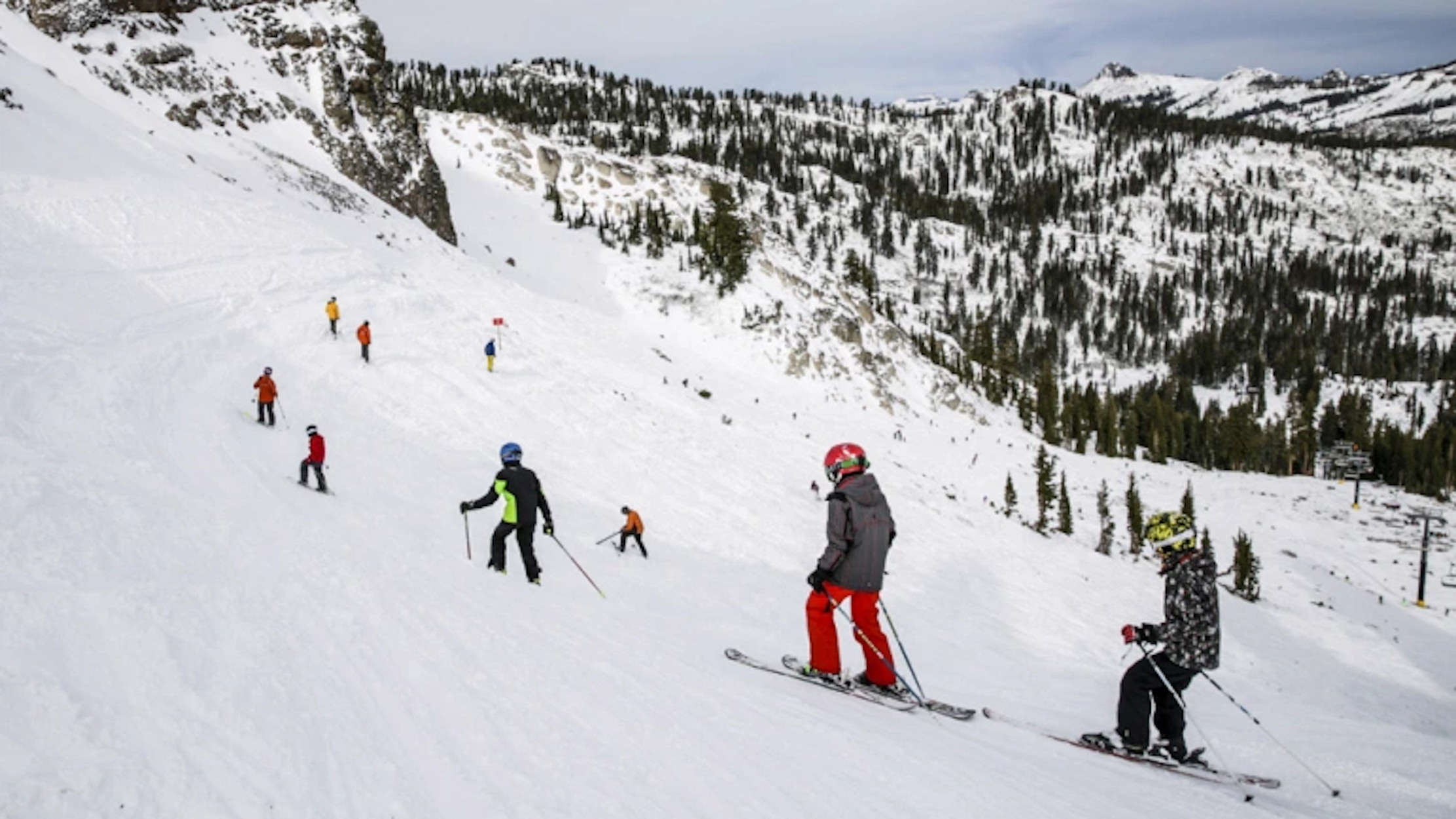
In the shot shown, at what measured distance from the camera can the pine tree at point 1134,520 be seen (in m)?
49.1

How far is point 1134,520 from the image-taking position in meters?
53.2

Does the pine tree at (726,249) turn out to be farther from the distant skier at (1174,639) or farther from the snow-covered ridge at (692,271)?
the distant skier at (1174,639)

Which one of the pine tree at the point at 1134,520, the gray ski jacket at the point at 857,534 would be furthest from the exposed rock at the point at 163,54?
the pine tree at the point at 1134,520

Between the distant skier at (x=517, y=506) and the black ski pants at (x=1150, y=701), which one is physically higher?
the distant skier at (x=517, y=506)

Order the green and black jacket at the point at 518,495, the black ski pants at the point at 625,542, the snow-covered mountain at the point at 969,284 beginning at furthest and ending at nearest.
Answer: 1. the snow-covered mountain at the point at 969,284
2. the black ski pants at the point at 625,542
3. the green and black jacket at the point at 518,495

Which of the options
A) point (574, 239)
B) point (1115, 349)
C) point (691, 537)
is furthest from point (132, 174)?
point (1115, 349)

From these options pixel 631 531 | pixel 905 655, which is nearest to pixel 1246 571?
pixel 631 531

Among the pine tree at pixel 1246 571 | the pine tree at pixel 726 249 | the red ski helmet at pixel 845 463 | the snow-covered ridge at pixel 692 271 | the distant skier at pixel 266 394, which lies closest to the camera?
the red ski helmet at pixel 845 463

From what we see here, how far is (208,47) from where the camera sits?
42969 millimetres

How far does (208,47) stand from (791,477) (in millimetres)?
45020

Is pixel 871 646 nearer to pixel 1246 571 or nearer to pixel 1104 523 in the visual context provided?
pixel 1246 571

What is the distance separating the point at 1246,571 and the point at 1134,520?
26.3 ft

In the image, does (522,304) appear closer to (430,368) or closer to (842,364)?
(430,368)

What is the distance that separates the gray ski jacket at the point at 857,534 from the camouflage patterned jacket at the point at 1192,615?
107 inches
